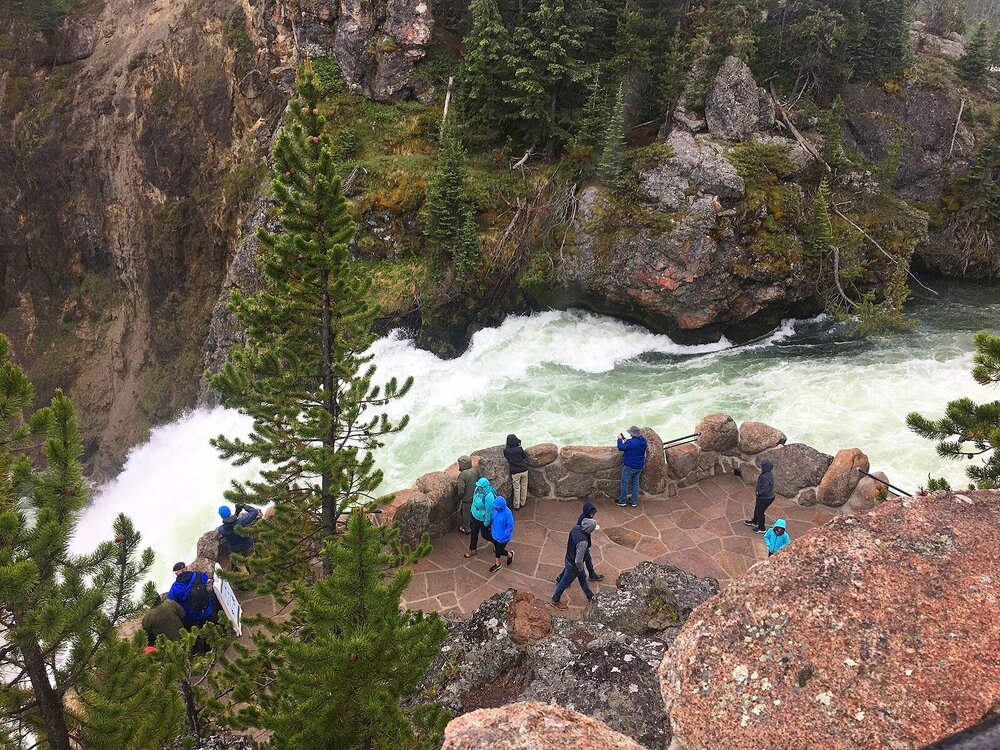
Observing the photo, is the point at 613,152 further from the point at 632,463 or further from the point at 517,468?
the point at 517,468

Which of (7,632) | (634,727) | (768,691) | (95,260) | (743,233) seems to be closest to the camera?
(768,691)

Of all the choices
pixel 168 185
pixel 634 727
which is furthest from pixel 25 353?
pixel 634 727

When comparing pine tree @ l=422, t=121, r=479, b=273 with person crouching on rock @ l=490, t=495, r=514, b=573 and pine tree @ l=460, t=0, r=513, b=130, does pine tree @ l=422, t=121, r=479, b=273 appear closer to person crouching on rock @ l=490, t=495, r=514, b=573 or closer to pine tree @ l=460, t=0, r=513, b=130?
pine tree @ l=460, t=0, r=513, b=130

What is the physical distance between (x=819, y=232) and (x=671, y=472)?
1190cm

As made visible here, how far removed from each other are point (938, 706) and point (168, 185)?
31.1 meters

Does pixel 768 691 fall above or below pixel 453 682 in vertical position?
above

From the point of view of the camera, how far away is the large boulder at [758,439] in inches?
430

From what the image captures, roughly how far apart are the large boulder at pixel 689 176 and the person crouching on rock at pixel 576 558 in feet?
43.9

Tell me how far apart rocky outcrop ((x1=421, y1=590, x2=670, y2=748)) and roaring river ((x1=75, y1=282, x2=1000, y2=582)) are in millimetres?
7717

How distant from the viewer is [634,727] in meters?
5.27

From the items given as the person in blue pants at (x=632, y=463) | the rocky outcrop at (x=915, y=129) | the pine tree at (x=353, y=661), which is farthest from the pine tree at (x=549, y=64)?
the pine tree at (x=353, y=661)

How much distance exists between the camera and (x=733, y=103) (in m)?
19.7

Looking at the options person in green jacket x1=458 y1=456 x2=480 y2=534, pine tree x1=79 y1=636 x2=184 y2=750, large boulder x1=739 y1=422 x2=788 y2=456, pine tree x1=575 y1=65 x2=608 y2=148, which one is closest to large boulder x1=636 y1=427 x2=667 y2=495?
large boulder x1=739 y1=422 x2=788 y2=456

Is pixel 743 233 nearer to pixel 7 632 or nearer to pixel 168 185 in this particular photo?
pixel 7 632
